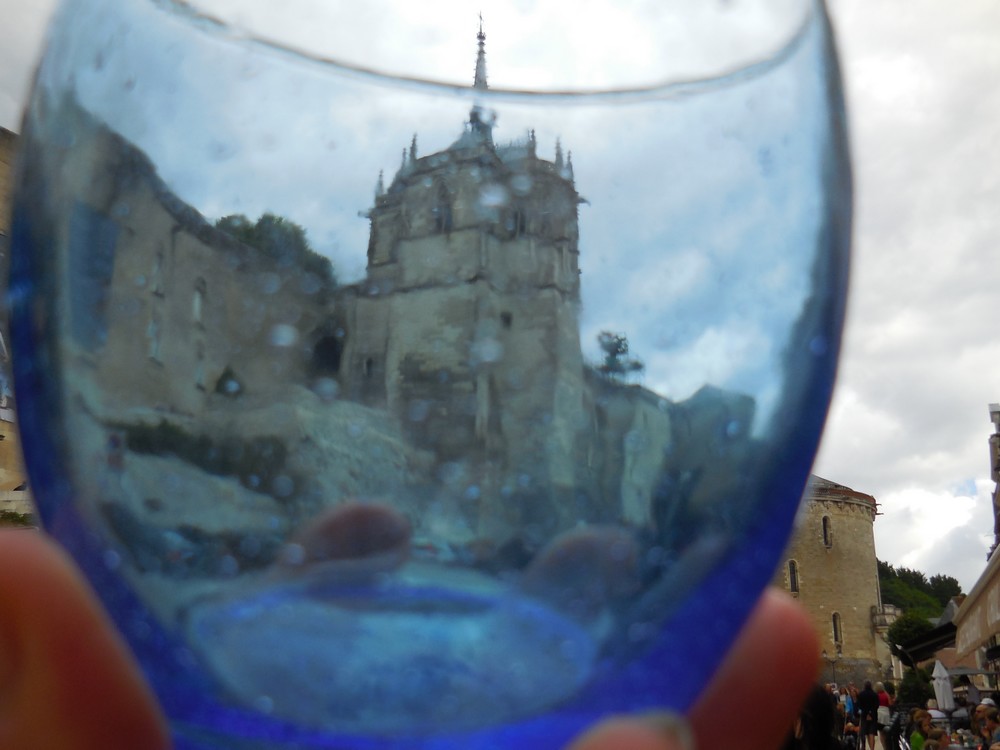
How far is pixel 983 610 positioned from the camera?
20.6 ft

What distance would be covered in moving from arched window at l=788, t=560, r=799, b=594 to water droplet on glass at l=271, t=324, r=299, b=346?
26474mm

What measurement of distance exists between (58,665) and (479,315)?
0.25 metres

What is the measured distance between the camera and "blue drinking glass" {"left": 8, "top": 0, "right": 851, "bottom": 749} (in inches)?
15.1

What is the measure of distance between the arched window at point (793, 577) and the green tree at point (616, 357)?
26.4 metres

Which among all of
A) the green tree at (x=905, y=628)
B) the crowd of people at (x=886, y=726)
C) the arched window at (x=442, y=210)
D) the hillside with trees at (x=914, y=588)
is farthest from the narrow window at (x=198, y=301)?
the hillside with trees at (x=914, y=588)

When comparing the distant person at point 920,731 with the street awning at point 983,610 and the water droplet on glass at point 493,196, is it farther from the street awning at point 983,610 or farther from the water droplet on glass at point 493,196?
the water droplet on glass at point 493,196

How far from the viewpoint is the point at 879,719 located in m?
8.60

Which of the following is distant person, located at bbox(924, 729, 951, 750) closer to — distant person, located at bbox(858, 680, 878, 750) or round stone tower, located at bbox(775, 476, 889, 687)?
distant person, located at bbox(858, 680, 878, 750)

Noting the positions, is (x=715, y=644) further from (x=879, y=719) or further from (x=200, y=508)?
(x=879, y=719)

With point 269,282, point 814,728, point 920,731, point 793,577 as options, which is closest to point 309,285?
point 269,282

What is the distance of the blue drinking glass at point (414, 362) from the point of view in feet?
1.26

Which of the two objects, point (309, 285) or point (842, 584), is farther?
point (842, 584)

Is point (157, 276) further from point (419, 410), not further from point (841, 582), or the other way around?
point (841, 582)

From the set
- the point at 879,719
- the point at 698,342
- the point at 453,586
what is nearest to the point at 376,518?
the point at 453,586
